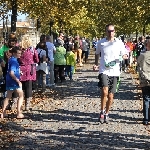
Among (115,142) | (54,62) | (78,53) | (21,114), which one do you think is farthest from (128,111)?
(78,53)

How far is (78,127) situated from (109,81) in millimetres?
1138

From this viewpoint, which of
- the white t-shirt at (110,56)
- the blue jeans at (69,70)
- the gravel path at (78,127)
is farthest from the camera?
the blue jeans at (69,70)

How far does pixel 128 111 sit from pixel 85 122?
5.79 feet

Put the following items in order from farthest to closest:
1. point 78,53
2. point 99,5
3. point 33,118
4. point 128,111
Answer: point 99,5, point 78,53, point 128,111, point 33,118

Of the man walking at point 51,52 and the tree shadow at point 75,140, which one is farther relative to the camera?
the man walking at point 51,52

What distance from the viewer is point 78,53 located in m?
27.8

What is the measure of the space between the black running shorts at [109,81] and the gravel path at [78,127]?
2.25 ft

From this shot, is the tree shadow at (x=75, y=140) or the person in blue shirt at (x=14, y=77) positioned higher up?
the person in blue shirt at (x=14, y=77)

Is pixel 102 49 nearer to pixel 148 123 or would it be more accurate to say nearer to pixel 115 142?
pixel 148 123

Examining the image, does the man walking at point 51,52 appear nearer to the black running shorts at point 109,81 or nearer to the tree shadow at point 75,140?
the black running shorts at point 109,81

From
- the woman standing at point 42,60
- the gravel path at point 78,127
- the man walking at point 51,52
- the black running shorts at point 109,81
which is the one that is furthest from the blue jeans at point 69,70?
the black running shorts at point 109,81

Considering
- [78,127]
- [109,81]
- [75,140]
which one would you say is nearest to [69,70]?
[109,81]

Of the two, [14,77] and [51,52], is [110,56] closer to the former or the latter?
[14,77]

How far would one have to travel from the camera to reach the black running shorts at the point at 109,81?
380 inches
